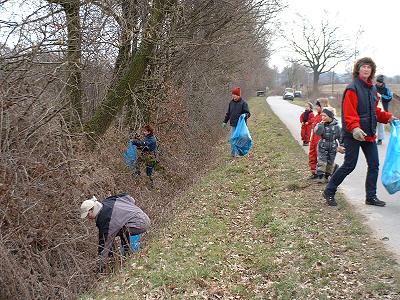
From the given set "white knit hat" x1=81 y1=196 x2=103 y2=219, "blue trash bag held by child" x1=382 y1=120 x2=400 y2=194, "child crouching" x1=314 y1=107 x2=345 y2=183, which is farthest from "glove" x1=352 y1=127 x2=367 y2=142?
"white knit hat" x1=81 y1=196 x2=103 y2=219

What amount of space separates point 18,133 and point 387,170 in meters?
5.25

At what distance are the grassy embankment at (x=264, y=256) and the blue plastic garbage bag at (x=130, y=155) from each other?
8.89ft

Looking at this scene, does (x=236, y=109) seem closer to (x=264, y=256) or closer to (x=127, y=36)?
(x=127, y=36)

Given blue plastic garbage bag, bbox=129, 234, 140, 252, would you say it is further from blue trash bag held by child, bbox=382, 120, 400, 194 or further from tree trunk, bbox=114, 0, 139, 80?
tree trunk, bbox=114, 0, 139, 80

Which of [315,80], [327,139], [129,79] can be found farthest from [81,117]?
[315,80]

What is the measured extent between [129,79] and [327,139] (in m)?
5.27

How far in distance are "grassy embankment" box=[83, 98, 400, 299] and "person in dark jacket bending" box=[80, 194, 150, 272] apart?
0.36m

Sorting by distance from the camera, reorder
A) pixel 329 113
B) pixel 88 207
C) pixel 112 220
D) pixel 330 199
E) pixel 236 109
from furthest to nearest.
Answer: pixel 236 109 < pixel 329 113 < pixel 330 199 < pixel 112 220 < pixel 88 207

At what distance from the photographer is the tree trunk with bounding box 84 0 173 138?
35.0 ft

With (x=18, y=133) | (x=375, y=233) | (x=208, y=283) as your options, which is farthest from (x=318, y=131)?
(x=18, y=133)

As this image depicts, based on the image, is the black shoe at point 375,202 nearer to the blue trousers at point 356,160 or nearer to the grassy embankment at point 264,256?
the blue trousers at point 356,160

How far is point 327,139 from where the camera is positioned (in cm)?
809

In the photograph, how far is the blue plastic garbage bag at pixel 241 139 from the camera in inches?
484

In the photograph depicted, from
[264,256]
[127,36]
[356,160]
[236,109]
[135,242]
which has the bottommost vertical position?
[135,242]
